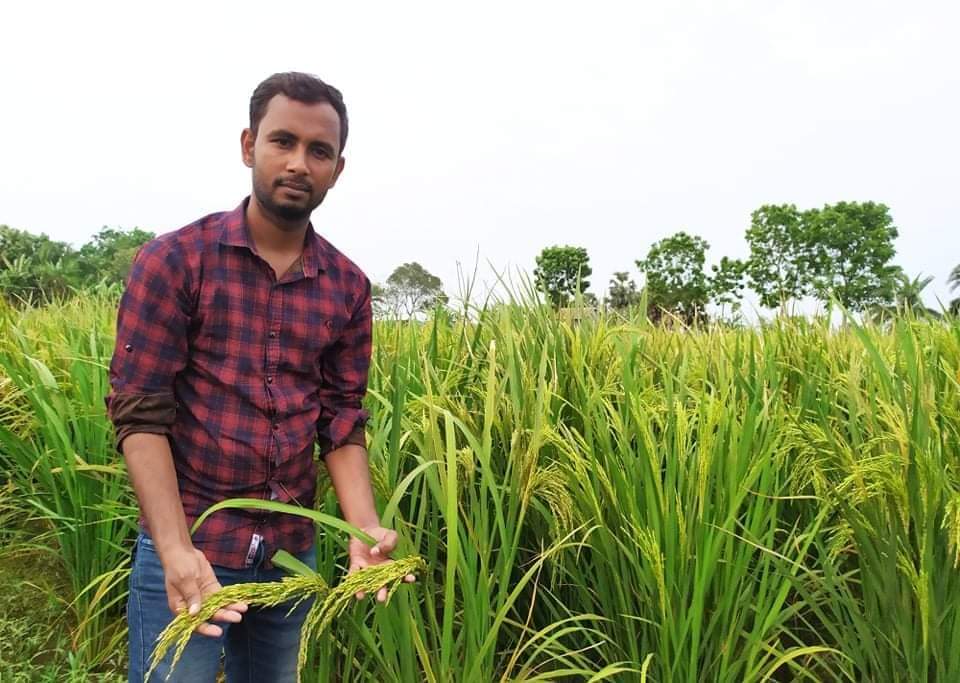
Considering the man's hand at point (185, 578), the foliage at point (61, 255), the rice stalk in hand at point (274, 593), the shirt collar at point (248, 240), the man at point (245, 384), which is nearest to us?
the rice stalk in hand at point (274, 593)

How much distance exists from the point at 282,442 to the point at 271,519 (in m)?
0.16

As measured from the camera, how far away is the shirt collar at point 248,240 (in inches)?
52.1

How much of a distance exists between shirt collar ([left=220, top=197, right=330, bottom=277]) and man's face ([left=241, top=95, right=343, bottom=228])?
0.22ft

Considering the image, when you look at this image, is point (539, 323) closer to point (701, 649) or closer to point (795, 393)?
point (795, 393)

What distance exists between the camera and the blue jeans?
4.10ft

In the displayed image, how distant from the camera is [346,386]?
1.48 metres

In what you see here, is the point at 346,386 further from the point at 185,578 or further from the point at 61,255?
the point at 61,255

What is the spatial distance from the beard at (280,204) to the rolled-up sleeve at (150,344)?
0.62ft

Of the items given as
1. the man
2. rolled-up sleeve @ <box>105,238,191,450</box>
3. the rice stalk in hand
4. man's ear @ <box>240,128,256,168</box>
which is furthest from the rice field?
man's ear @ <box>240,128,256,168</box>

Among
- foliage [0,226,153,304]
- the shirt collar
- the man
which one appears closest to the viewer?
the man

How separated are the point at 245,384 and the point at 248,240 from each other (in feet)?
0.92

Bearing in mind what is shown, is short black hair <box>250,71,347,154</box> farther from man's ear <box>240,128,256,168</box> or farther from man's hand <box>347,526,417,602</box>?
man's hand <box>347,526,417,602</box>

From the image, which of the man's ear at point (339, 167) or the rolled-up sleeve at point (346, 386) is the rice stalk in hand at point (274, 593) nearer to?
the rolled-up sleeve at point (346, 386)

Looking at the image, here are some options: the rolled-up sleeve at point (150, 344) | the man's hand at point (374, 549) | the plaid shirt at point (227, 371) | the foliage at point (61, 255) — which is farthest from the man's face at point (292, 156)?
the foliage at point (61, 255)
